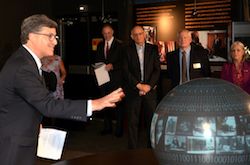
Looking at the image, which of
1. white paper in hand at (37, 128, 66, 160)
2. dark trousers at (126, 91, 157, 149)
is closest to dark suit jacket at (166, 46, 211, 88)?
dark trousers at (126, 91, 157, 149)

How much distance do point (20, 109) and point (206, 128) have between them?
105cm

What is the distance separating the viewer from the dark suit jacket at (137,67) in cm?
597

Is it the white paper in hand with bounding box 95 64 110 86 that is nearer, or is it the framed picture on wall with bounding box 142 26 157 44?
the white paper in hand with bounding box 95 64 110 86

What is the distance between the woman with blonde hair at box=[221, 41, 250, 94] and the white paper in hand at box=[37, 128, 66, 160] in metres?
3.17

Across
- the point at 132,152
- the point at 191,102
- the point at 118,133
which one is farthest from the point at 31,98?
the point at 118,133

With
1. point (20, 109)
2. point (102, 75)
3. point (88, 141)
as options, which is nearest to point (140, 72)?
point (102, 75)

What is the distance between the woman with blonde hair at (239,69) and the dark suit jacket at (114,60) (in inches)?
87.2

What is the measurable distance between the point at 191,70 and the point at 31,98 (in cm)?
333

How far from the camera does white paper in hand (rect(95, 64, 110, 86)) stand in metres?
7.28

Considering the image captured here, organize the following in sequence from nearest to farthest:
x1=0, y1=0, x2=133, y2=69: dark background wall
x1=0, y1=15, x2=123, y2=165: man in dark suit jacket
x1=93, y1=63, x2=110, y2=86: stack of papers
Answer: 1. x1=0, y1=15, x2=123, y2=165: man in dark suit jacket
2. x1=93, y1=63, x2=110, y2=86: stack of papers
3. x1=0, y1=0, x2=133, y2=69: dark background wall

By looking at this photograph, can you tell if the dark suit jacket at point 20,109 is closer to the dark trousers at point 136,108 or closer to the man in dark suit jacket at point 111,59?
the dark trousers at point 136,108

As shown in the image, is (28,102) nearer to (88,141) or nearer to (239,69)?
(239,69)

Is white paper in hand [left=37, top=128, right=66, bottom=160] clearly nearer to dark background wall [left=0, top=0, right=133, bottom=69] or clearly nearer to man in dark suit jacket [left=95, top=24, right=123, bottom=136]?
man in dark suit jacket [left=95, top=24, right=123, bottom=136]

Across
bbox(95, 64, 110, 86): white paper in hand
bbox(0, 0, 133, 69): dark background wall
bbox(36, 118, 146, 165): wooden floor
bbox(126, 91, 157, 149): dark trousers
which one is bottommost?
bbox(36, 118, 146, 165): wooden floor
